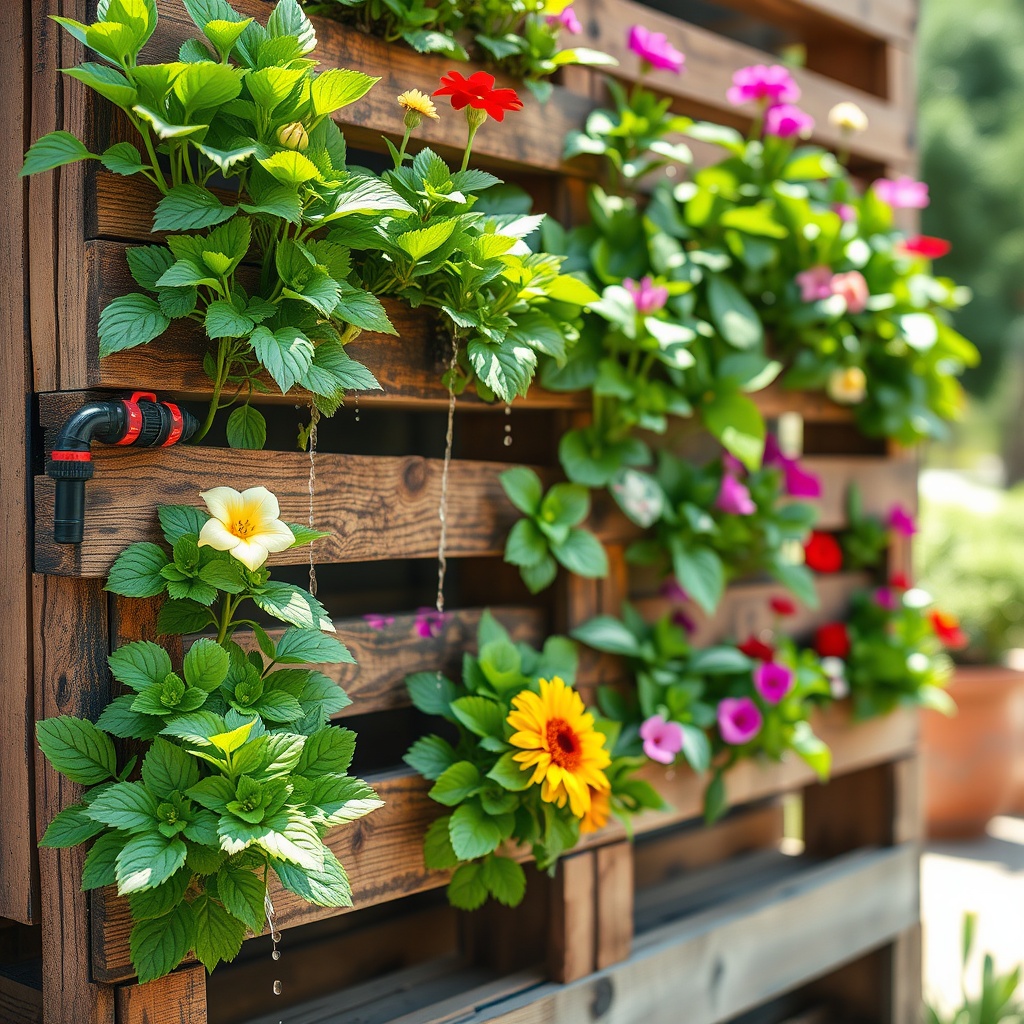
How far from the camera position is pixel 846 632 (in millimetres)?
2346

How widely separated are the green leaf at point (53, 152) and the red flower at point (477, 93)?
419 millimetres

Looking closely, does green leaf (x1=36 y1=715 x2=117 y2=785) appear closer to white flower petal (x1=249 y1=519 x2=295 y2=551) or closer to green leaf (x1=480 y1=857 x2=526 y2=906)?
white flower petal (x1=249 y1=519 x2=295 y2=551)

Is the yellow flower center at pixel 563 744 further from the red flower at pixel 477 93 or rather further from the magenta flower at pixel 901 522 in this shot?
the magenta flower at pixel 901 522

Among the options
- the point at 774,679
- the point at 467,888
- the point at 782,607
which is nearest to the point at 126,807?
the point at 467,888

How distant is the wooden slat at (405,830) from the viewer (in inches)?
49.4

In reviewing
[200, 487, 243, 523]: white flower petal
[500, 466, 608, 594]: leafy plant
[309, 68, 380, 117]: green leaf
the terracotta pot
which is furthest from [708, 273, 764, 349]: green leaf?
the terracotta pot

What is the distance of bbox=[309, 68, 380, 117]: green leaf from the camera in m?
1.23

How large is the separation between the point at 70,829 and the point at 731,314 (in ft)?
4.28

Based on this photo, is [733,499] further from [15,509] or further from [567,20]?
[15,509]

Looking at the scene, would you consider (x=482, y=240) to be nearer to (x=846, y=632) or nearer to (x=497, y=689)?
(x=497, y=689)

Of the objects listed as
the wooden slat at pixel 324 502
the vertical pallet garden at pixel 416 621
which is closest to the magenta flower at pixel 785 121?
the vertical pallet garden at pixel 416 621

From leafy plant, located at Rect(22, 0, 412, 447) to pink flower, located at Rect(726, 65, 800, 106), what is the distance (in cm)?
97

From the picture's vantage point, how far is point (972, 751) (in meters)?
4.00

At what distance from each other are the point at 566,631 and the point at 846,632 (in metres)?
0.82
